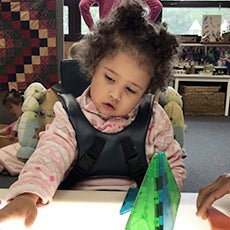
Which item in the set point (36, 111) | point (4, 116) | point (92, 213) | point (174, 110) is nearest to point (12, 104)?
point (4, 116)

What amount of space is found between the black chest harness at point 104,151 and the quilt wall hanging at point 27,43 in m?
1.88

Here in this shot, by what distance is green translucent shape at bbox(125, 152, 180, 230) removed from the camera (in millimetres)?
518

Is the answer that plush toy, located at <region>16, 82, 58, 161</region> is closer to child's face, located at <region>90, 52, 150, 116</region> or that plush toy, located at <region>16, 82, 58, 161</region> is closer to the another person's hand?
child's face, located at <region>90, 52, 150, 116</region>

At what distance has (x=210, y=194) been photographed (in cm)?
72

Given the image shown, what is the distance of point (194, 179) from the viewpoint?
2.68 m

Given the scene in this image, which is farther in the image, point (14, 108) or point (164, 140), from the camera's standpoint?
point (14, 108)

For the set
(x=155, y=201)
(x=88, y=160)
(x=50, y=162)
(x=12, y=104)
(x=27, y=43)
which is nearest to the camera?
(x=155, y=201)

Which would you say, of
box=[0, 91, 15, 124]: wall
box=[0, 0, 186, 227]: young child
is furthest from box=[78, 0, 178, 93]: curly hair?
box=[0, 91, 15, 124]: wall

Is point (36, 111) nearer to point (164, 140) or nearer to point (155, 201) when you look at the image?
point (164, 140)

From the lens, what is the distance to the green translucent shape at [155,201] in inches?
20.4

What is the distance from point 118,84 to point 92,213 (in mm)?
335

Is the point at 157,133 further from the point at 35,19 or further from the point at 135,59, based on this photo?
the point at 35,19

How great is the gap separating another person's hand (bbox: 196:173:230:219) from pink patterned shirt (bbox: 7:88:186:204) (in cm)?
16

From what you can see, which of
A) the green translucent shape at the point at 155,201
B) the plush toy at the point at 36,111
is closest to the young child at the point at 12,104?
the plush toy at the point at 36,111
